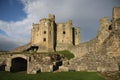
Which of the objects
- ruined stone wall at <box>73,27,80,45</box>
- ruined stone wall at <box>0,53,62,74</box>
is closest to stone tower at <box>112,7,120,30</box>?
ruined stone wall at <box>0,53,62,74</box>

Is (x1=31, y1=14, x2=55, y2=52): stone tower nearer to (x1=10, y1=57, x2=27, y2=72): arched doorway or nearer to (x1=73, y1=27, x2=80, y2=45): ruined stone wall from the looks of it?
(x1=73, y1=27, x2=80, y2=45): ruined stone wall

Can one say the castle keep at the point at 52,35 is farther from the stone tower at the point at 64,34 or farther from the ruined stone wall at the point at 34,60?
the ruined stone wall at the point at 34,60

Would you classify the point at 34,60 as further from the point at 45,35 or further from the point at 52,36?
the point at 52,36

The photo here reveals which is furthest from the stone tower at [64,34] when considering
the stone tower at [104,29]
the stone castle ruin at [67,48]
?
the stone tower at [104,29]

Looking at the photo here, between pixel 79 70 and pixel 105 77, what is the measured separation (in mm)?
6654

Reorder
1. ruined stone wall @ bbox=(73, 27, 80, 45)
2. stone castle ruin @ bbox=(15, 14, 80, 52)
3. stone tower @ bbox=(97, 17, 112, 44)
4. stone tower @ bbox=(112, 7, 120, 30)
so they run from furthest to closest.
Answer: ruined stone wall @ bbox=(73, 27, 80, 45) < stone castle ruin @ bbox=(15, 14, 80, 52) < stone tower @ bbox=(97, 17, 112, 44) < stone tower @ bbox=(112, 7, 120, 30)

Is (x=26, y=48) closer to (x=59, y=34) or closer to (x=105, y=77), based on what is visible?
(x=59, y=34)

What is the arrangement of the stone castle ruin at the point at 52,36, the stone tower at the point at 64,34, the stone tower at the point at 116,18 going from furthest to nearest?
the stone tower at the point at 64,34 → the stone castle ruin at the point at 52,36 → the stone tower at the point at 116,18

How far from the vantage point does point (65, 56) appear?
48.5m

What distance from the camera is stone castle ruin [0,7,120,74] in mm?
32816

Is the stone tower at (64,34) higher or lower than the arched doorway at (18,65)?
higher

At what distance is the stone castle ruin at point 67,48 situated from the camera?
32.8 meters

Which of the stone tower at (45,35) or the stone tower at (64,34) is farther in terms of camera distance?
the stone tower at (64,34)

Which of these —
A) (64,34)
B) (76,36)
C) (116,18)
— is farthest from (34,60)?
(76,36)
